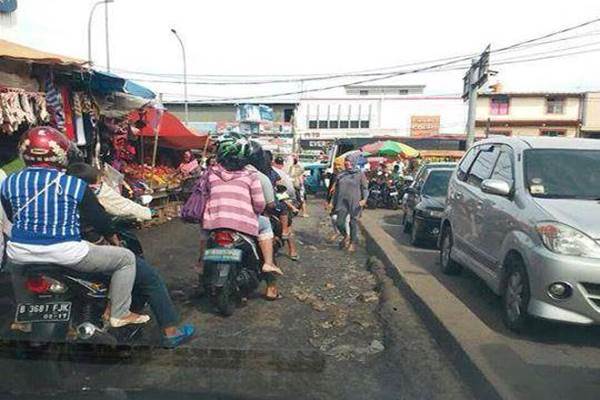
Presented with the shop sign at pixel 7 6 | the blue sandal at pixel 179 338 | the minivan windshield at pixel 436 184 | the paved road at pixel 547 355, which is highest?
the shop sign at pixel 7 6

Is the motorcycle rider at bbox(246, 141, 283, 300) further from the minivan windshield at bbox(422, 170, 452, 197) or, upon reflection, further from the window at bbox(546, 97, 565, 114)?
the window at bbox(546, 97, 565, 114)

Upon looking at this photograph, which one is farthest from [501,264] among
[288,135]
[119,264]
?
[288,135]

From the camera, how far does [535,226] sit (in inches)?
189

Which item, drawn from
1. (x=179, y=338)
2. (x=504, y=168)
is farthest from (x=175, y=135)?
(x=179, y=338)

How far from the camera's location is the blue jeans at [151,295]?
4406mm

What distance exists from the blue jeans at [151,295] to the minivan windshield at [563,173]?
3.37 m

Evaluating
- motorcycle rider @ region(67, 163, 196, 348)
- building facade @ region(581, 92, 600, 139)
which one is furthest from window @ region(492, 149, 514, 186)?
building facade @ region(581, 92, 600, 139)

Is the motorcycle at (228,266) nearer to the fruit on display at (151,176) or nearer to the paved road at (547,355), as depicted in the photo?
the paved road at (547,355)

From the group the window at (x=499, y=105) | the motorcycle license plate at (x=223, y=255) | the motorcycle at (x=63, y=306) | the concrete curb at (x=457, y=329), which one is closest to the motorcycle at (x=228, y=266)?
the motorcycle license plate at (x=223, y=255)

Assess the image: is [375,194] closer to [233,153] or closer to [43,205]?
[233,153]

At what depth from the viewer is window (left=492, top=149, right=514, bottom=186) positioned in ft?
19.2

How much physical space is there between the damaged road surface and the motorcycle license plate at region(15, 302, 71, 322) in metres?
0.54

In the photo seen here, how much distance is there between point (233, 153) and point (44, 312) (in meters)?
2.62

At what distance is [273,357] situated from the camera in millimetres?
4699
